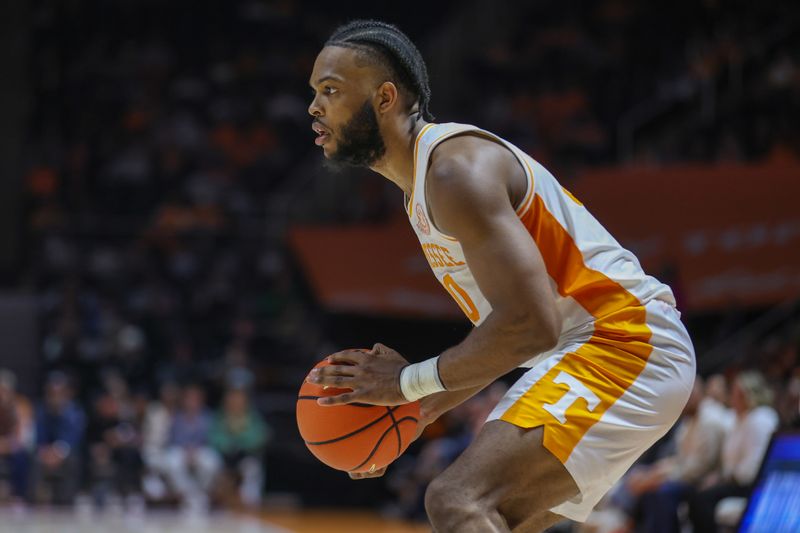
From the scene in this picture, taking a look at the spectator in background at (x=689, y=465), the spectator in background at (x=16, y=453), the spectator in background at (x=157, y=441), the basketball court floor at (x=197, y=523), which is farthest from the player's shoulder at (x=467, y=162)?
the spectator in background at (x=157, y=441)

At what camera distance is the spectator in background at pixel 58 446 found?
499 inches

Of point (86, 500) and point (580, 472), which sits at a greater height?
point (580, 472)

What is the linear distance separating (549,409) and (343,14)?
16202mm

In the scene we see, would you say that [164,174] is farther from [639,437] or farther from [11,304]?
[639,437]

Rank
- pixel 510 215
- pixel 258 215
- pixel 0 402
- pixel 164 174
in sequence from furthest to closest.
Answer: pixel 164 174, pixel 258 215, pixel 0 402, pixel 510 215

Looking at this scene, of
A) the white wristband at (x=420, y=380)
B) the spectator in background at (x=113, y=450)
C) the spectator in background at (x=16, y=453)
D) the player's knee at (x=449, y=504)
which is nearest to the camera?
the player's knee at (x=449, y=504)

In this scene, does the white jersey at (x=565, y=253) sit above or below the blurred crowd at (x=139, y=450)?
above

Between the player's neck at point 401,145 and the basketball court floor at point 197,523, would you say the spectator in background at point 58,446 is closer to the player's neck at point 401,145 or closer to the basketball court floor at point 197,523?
the basketball court floor at point 197,523

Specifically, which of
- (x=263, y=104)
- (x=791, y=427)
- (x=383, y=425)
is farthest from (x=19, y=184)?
(x=383, y=425)

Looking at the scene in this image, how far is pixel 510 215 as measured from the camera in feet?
10.3

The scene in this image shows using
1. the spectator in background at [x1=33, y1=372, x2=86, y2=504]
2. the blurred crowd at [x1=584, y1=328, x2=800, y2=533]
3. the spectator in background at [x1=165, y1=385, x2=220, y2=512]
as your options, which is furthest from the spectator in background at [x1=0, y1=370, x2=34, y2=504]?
the blurred crowd at [x1=584, y1=328, x2=800, y2=533]

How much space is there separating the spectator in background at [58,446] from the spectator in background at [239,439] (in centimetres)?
147

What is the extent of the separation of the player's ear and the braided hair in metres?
0.04

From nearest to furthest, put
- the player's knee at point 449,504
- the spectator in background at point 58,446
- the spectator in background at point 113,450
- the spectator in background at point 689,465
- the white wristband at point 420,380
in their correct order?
the player's knee at point 449,504 → the white wristband at point 420,380 → the spectator in background at point 689,465 → the spectator in background at point 58,446 → the spectator in background at point 113,450
